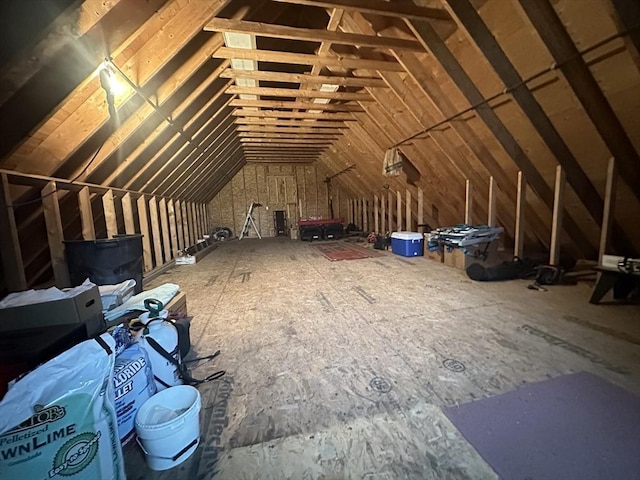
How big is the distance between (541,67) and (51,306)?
3.94m

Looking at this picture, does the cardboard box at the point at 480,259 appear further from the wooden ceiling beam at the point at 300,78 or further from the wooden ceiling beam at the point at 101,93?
the wooden ceiling beam at the point at 101,93

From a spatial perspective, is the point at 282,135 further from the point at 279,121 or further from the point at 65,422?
the point at 65,422

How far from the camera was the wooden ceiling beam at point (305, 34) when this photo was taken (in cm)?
251

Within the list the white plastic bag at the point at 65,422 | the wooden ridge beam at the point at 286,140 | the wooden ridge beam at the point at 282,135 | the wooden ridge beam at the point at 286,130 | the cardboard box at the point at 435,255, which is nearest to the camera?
the white plastic bag at the point at 65,422

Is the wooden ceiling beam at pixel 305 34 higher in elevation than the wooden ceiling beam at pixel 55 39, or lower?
higher

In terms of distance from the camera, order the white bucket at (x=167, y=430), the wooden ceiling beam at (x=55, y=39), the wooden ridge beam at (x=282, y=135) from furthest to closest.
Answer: the wooden ridge beam at (x=282, y=135)
the wooden ceiling beam at (x=55, y=39)
the white bucket at (x=167, y=430)

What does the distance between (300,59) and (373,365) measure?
11.1 ft

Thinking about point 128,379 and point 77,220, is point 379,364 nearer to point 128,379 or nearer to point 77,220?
point 128,379

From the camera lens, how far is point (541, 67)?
2494mm

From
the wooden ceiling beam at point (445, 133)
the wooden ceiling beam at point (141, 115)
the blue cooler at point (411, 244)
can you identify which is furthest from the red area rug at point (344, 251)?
the wooden ceiling beam at point (141, 115)

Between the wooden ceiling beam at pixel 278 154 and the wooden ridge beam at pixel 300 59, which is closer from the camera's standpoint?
the wooden ridge beam at pixel 300 59

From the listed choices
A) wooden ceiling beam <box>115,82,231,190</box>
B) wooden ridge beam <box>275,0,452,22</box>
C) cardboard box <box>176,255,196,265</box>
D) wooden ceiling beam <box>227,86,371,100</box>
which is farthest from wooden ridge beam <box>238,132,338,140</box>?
wooden ridge beam <box>275,0,452,22</box>

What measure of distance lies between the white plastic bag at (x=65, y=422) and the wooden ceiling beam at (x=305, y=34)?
109 inches

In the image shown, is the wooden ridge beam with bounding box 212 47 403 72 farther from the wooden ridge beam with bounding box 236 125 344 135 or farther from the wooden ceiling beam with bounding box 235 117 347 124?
the wooden ridge beam with bounding box 236 125 344 135
